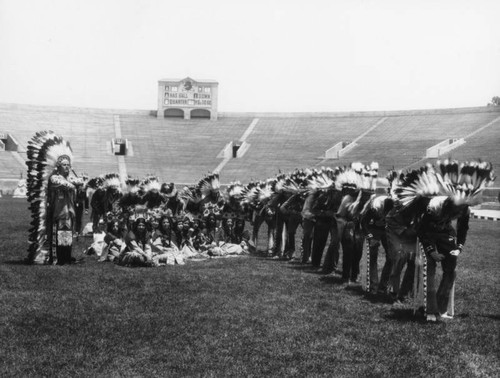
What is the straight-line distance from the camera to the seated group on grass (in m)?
13.8

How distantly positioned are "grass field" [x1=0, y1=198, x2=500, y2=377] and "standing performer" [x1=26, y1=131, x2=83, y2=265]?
0.86 metres

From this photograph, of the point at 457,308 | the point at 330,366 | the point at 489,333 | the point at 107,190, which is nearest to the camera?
the point at 330,366

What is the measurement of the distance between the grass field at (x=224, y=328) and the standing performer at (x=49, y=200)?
86cm

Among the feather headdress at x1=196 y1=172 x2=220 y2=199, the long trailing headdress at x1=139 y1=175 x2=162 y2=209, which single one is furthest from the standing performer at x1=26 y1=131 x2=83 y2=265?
the feather headdress at x1=196 y1=172 x2=220 y2=199

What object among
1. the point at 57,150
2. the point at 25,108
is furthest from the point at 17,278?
the point at 25,108

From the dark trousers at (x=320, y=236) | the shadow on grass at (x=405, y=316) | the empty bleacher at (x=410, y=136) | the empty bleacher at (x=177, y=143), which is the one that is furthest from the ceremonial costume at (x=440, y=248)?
the empty bleacher at (x=177, y=143)

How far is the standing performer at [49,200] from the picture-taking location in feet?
43.0

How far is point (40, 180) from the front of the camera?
1335cm

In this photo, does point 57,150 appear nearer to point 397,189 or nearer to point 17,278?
point 17,278

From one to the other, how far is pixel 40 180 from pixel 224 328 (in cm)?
727

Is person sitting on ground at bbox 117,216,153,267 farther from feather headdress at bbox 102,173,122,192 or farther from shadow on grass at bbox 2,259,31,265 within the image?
feather headdress at bbox 102,173,122,192

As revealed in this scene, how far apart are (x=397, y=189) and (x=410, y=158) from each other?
1692 inches

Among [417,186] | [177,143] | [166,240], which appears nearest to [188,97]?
[177,143]

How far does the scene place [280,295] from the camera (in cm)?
1015
